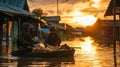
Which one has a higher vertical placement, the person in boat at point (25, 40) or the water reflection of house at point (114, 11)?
the water reflection of house at point (114, 11)

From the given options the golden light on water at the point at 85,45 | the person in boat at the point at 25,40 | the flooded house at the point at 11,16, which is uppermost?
the flooded house at the point at 11,16

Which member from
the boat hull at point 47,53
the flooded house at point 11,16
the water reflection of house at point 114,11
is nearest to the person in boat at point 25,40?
the boat hull at point 47,53

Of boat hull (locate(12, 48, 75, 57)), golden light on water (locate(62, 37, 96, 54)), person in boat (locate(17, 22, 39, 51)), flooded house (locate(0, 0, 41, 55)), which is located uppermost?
flooded house (locate(0, 0, 41, 55))

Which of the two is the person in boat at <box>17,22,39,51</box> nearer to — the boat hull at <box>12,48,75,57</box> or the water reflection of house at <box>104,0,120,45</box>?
the boat hull at <box>12,48,75,57</box>

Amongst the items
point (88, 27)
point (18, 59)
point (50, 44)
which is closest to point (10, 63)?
point (18, 59)

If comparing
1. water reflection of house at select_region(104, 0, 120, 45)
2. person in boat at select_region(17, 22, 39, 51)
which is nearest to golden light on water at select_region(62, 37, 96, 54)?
water reflection of house at select_region(104, 0, 120, 45)

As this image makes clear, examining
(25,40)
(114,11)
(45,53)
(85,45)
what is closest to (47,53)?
(45,53)

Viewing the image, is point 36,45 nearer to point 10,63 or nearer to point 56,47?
point 56,47

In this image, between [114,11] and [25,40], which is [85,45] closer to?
[25,40]

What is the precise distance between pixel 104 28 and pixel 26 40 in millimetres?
78821

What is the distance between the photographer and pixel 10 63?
65.5ft

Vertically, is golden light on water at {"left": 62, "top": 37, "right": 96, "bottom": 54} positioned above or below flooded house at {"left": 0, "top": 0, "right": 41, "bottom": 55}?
below

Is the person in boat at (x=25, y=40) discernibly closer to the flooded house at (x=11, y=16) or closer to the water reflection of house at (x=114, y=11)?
the flooded house at (x=11, y=16)

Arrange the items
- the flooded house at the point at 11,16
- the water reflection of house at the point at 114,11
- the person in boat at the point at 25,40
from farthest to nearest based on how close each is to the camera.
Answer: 1. the flooded house at the point at 11,16
2. the person in boat at the point at 25,40
3. the water reflection of house at the point at 114,11
